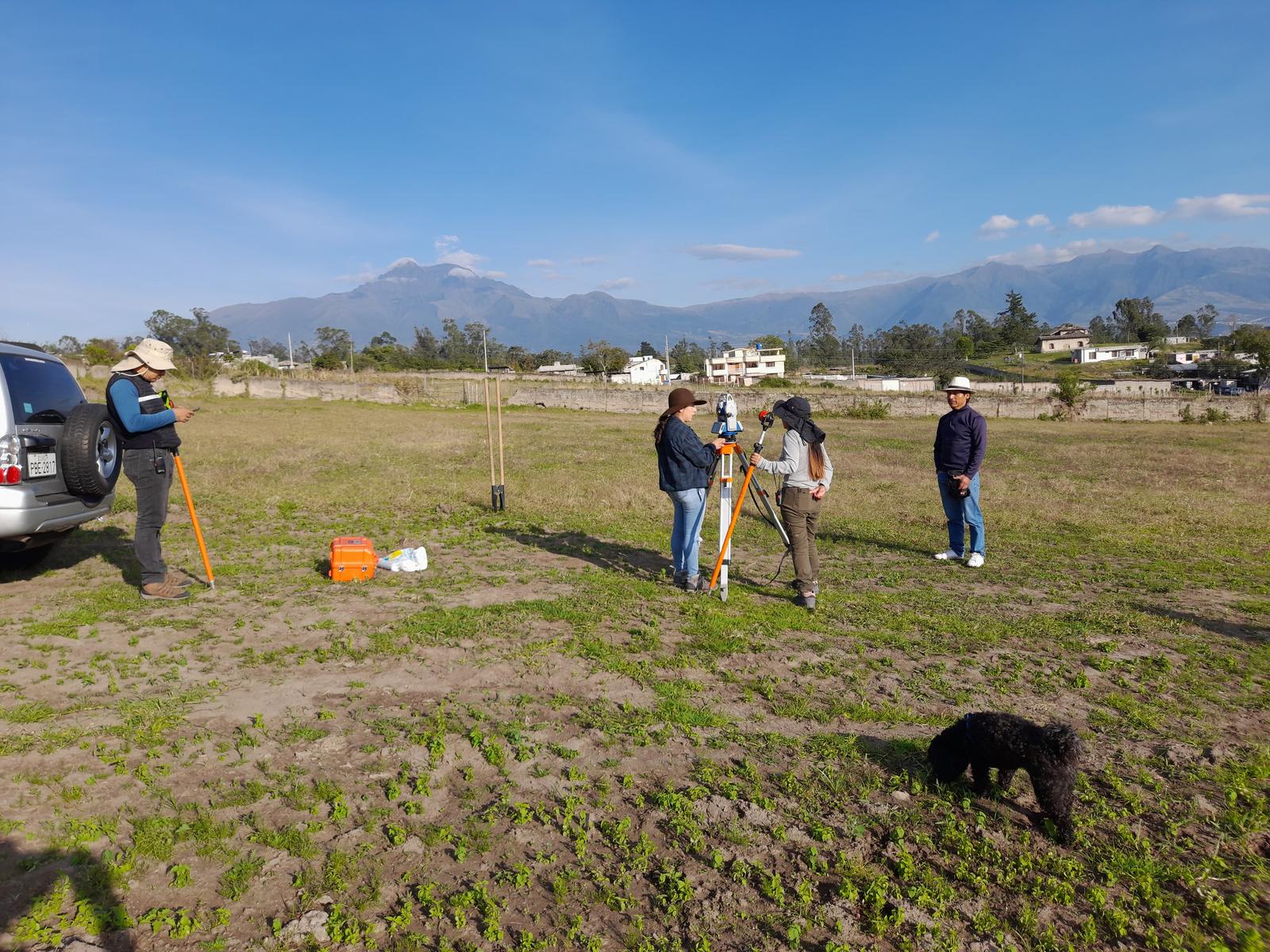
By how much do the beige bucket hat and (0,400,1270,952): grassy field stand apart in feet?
7.03

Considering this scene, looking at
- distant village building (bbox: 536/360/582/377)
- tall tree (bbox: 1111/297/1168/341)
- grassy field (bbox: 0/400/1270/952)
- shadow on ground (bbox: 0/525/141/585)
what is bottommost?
grassy field (bbox: 0/400/1270/952)

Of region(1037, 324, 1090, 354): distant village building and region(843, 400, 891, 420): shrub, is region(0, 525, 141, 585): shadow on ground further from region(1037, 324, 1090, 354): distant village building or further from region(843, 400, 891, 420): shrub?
region(1037, 324, 1090, 354): distant village building

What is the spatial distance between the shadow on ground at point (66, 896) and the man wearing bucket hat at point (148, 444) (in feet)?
13.0

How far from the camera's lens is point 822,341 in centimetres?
12581

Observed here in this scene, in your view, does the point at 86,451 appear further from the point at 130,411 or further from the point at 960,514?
the point at 960,514

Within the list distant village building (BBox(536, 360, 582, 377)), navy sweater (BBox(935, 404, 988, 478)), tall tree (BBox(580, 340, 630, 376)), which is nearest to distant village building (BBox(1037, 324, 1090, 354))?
tall tree (BBox(580, 340, 630, 376))

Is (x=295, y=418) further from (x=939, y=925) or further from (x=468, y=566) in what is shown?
(x=939, y=925)

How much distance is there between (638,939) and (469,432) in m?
24.8

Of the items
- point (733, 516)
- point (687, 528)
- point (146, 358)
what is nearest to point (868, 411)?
point (733, 516)

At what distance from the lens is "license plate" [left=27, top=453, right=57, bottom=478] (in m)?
6.23

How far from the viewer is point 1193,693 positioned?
195 inches

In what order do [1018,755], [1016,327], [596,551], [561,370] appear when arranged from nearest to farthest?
[1018,755] → [596,551] → [1016,327] → [561,370]

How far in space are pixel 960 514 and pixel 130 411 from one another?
898 cm

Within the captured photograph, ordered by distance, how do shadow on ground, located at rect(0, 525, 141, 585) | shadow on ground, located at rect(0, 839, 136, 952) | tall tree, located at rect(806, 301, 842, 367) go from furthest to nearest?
tall tree, located at rect(806, 301, 842, 367), shadow on ground, located at rect(0, 525, 141, 585), shadow on ground, located at rect(0, 839, 136, 952)
